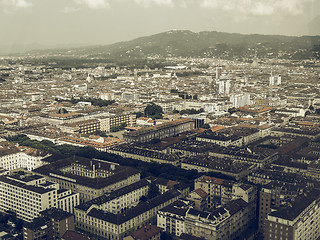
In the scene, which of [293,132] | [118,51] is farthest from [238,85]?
[118,51]

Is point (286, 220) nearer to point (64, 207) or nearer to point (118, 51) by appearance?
point (64, 207)

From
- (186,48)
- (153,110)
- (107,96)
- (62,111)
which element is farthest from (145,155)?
(186,48)

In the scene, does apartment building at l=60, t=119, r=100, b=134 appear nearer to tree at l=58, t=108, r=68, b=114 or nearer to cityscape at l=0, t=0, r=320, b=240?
cityscape at l=0, t=0, r=320, b=240

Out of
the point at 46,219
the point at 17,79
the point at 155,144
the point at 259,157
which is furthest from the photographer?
the point at 17,79

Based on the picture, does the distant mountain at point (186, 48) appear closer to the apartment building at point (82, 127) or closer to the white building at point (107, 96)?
the white building at point (107, 96)

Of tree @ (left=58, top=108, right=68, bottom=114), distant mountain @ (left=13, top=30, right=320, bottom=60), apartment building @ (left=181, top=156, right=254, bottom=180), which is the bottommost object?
apartment building @ (left=181, top=156, right=254, bottom=180)

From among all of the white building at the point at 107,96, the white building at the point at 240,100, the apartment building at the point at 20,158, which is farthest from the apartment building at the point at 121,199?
the white building at the point at 107,96

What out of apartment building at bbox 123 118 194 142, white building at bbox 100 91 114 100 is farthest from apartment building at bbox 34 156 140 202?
white building at bbox 100 91 114 100

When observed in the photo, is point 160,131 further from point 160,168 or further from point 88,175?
point 88,175

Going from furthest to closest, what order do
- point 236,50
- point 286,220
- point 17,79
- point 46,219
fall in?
1. point 236,50
2. point 17,79
3. point 46,219
4. point 286,220
